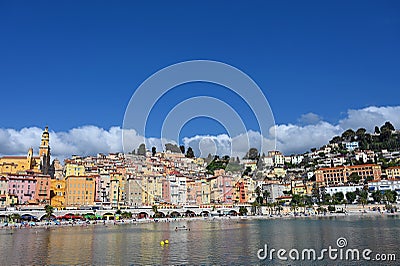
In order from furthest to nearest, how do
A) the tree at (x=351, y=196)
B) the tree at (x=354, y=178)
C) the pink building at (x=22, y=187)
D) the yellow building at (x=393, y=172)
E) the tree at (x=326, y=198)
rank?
the yellow building at (x=393, y=172)
the tree at (x=354, y=178)
the tree at (x=326, y=198)
the tree at (x=351, y=196)
the pink building at (x=22, y=187)

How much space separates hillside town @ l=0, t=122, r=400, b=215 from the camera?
64250 millimetres

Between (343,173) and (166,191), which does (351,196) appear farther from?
(166,191)

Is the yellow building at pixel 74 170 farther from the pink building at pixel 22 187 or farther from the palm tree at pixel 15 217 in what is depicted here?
the palm tree at pixel 15 217

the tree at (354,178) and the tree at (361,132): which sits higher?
the tree at (361,132)

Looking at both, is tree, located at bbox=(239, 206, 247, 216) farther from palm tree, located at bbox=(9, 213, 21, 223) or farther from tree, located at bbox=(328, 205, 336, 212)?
palm tree, located at bbox=(9, 213, 21, 223)

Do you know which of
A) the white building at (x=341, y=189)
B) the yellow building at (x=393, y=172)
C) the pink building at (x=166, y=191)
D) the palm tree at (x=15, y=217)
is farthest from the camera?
the yellow building at (x=393, y=172)

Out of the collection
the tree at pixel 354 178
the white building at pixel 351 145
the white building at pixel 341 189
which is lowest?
the white building at pixel 341 189

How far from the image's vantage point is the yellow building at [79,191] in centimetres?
6397

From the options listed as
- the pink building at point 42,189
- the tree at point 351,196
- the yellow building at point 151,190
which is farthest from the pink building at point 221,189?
the pink building at point 42,189

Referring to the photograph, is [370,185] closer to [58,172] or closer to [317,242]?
[317,242]

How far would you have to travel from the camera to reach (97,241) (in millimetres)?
29359

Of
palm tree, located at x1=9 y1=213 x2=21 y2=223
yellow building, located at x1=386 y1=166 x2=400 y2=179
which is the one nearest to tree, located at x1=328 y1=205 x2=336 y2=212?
yellow building, located at x1=386 y1=166 x2=400 y2=179

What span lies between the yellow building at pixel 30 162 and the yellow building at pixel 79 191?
401 inches

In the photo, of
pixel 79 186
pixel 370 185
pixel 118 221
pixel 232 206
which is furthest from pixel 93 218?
pixel 370 185
